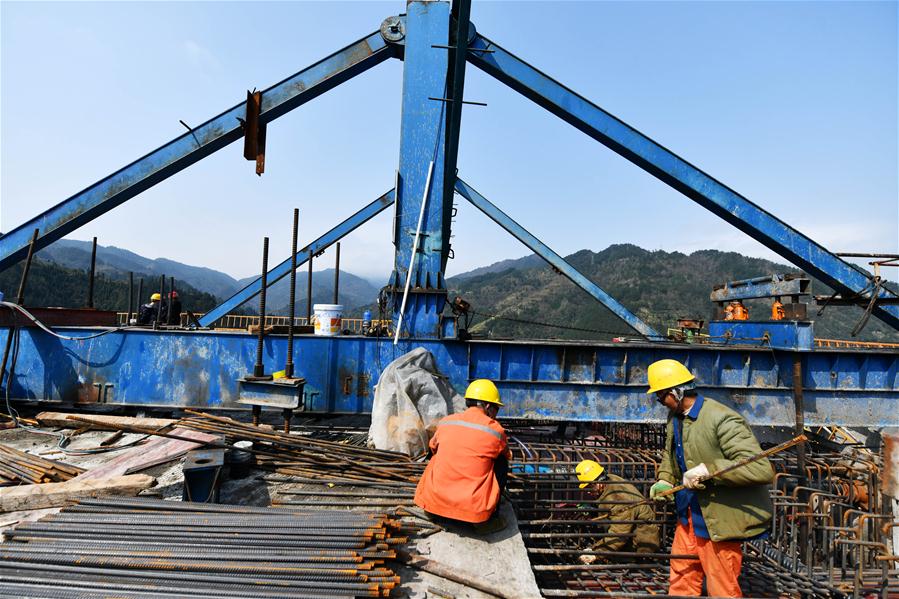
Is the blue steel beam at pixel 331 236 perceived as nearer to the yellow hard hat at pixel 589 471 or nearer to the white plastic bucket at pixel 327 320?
Answer: the white plastic bucket at pixel 327 320

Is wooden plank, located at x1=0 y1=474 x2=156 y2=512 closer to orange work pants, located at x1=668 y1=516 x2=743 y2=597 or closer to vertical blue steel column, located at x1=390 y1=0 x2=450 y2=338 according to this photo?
vertical blue steel column, located at x1=390 y1=0 x2=450 y2=338

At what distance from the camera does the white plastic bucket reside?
7.12 metres

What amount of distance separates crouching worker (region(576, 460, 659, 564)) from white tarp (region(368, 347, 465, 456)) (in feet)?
5.96

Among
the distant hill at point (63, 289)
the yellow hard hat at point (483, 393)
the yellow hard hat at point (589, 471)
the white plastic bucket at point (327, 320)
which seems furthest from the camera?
the distant hill at point (63, 289)

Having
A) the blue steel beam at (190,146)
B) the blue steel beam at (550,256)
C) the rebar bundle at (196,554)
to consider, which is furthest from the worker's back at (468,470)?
the blue steel beam at (550,256)

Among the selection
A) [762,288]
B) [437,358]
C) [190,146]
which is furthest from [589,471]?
[190,146]

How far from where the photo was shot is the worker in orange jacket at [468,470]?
3.19 metres

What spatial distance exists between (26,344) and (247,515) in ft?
22.8

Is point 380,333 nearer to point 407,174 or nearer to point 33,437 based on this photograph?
point 407,174

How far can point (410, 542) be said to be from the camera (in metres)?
3.34

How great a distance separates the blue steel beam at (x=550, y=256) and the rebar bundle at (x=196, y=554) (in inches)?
370

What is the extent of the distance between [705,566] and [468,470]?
5.97 feet

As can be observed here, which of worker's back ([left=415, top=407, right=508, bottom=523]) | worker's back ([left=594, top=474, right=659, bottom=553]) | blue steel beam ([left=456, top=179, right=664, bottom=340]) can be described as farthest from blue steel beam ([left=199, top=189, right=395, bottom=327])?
worker's back ([left=415, top=407, right=508, bottom=523])

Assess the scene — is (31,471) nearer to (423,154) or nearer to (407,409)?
(407,409)
